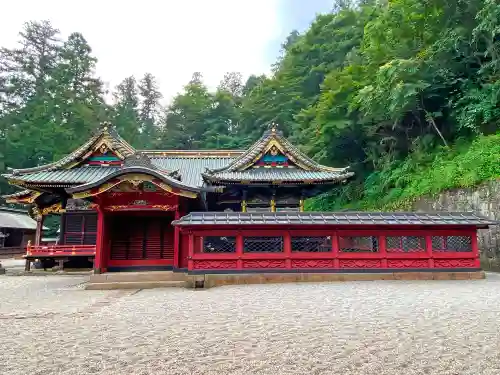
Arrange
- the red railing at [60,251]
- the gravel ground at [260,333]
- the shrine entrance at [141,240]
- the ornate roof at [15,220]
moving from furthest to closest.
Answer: the ornate roof at [15,220] → the red railing at [60,251] → the shrine entrance at [141,240] → the gravel ground at [260,333]

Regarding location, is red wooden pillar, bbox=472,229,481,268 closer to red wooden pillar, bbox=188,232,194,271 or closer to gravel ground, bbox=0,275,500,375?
gravel ground, bbox=0,275,500,375

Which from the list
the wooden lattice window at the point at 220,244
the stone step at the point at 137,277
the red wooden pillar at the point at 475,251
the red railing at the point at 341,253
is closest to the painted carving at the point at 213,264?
the red railing at the point at 341,253

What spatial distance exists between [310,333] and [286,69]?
41.9 meters

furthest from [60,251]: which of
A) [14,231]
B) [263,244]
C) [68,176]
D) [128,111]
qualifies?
[128,111]

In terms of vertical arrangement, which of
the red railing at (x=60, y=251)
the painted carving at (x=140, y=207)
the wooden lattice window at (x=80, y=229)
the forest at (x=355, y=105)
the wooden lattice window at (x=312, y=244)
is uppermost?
the forest at (x=355, y=105)

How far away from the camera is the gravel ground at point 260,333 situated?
3.98 metres

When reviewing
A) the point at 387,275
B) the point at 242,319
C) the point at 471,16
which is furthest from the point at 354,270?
the point at 471,16

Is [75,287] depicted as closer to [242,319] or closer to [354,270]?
[242,319]

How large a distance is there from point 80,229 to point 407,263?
14.6 metres

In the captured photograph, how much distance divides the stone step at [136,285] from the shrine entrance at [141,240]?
251cm

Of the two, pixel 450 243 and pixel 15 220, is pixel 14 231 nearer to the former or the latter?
pixel 15 220

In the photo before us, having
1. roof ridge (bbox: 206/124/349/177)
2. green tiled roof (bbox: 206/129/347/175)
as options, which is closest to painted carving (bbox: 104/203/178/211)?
roof ridge (bbox: 206/124/349/177)

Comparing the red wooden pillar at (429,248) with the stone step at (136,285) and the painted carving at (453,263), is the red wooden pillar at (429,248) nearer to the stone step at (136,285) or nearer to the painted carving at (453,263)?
the painted carving at (453,263)

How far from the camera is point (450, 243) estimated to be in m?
12.2
